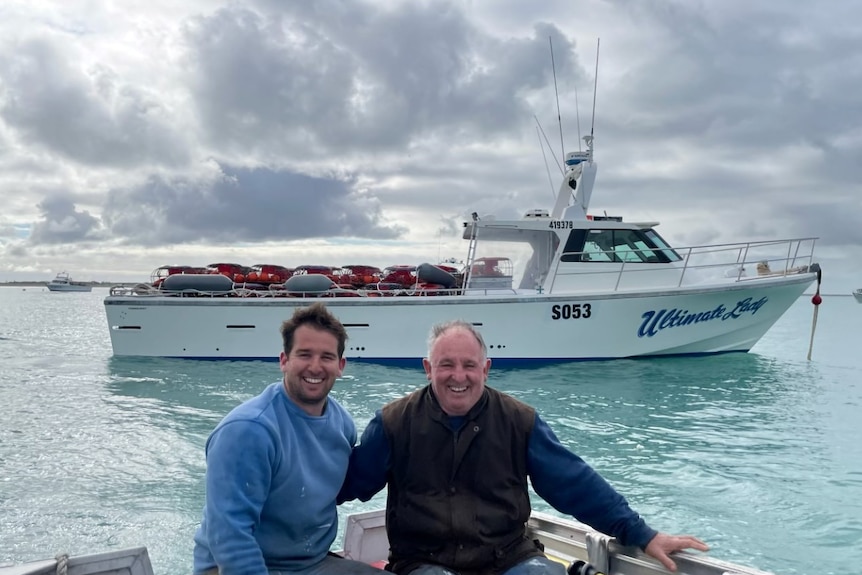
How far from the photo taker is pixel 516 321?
44.2 ft

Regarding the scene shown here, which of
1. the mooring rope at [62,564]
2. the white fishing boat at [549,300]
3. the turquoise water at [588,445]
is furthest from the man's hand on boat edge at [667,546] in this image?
the white fishing boat at [549,300]

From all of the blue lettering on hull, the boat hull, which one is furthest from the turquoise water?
the blue lettering on hull

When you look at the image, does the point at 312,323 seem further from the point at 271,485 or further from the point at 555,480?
the point at 555,480

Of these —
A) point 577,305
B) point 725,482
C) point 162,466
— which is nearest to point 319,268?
point 577,305

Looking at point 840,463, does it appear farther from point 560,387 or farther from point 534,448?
point 534,448

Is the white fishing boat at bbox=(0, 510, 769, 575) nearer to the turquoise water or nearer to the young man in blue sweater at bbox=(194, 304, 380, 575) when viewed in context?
the young man in blue sweater at bbox=(194, 304, 380, 575)

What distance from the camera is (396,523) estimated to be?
261 centimetres

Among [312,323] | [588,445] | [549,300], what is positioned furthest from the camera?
[549,300]

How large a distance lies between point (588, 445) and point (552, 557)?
4883 mm

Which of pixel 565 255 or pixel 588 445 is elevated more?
pixel 565 255

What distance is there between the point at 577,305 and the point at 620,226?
1980mm

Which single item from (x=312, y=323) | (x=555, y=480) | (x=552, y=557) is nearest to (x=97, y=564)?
(x=312, y=323)

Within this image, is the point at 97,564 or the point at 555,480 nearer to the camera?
the point at 97,564

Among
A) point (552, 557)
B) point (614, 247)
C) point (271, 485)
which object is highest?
point (614, 247)
